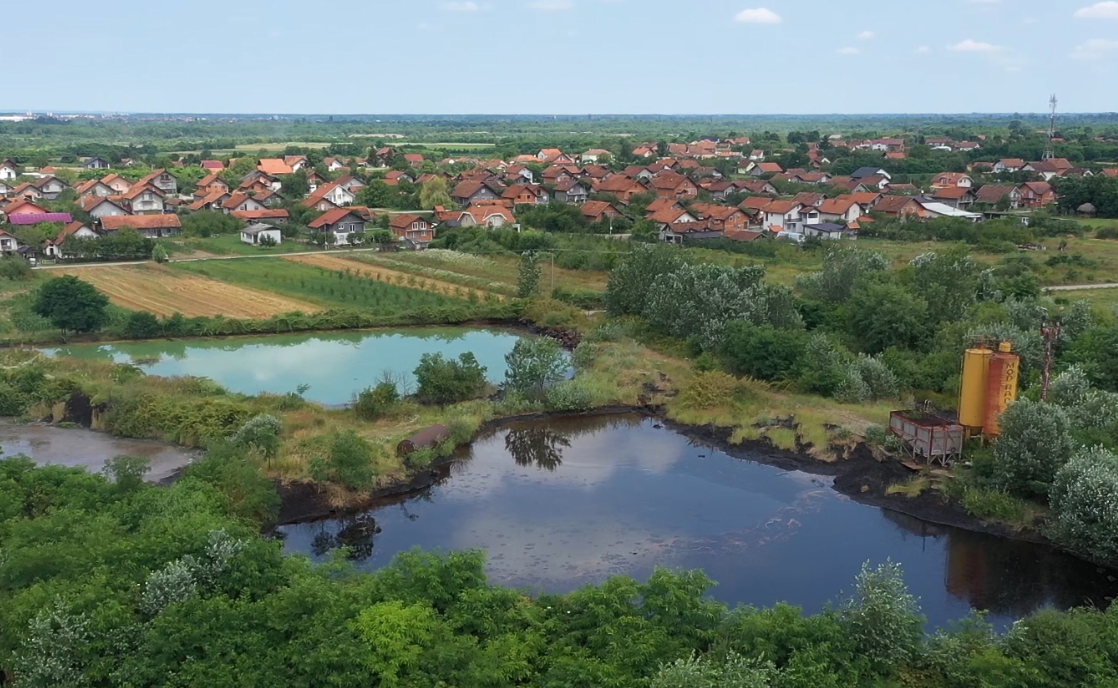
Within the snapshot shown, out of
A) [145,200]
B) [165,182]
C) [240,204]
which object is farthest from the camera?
[165,182]

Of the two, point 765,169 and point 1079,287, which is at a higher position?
point 765,169

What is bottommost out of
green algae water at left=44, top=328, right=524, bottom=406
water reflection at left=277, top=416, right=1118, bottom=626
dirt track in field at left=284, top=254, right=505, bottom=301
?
water reflection at left=277, top=416, right=1118, bottom=626

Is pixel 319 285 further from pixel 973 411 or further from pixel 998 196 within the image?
pixel 998 196

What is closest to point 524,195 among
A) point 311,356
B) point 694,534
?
point 311,356

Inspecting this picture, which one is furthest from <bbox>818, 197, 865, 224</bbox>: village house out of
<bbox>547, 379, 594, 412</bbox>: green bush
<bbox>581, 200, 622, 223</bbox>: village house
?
<bbox>547, 379, 594, 412</bbox>: green bush

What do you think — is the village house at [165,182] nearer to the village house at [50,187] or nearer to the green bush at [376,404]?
the village house at [50,187]

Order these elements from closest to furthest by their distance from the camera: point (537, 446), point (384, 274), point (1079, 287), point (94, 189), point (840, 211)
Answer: point (537, 446), point (1079, 287), point (384, 274), point (840, 211), point (94, 189)

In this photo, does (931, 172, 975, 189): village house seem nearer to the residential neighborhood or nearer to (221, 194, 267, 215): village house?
the residential neighborhood
